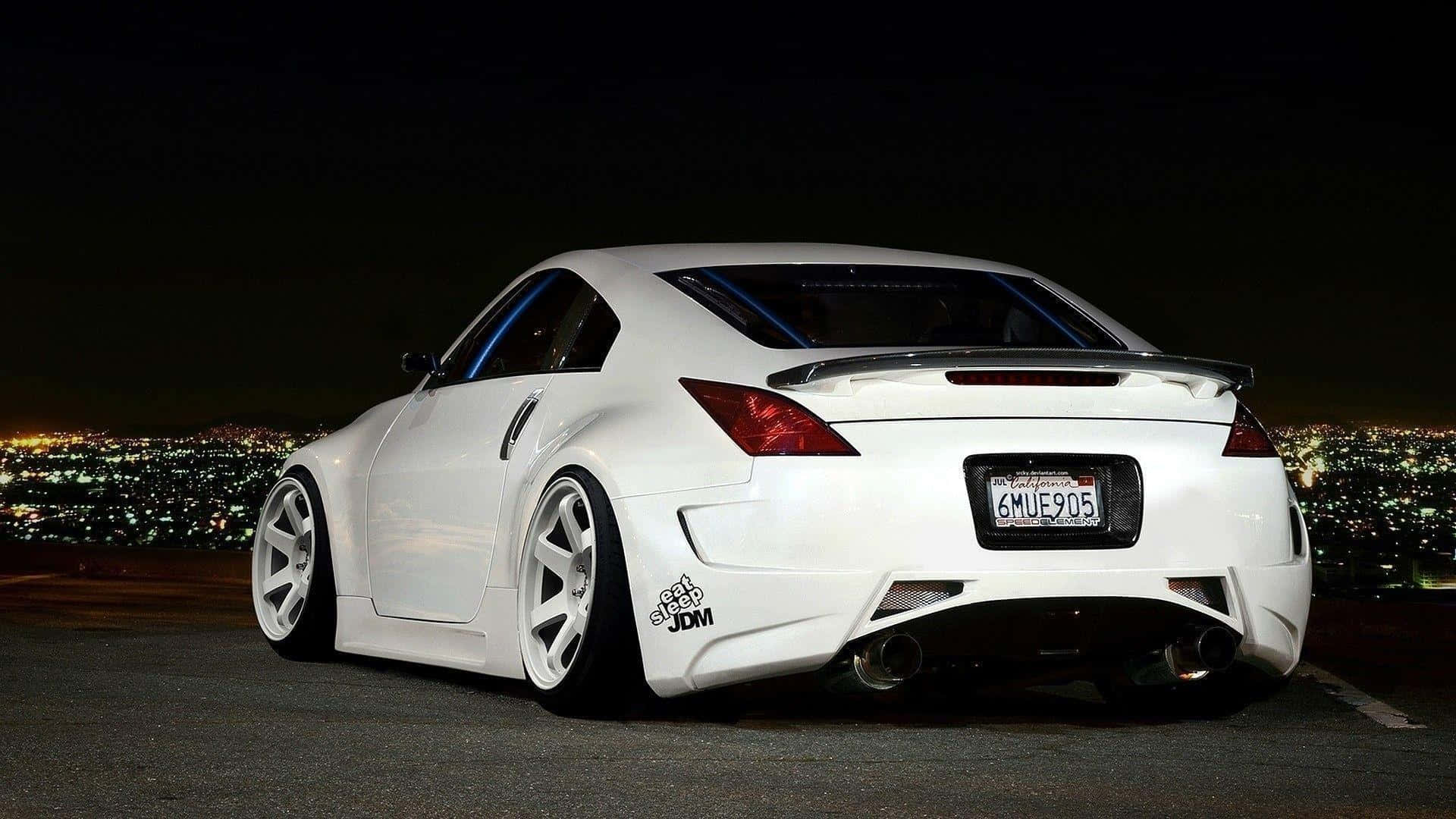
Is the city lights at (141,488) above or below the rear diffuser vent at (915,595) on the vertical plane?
below

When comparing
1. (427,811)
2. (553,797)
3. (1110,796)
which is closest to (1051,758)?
(1110,796)

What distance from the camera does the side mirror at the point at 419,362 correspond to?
7434mm

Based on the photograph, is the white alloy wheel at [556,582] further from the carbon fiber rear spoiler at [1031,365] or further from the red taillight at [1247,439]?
the red taillight at [1247,439]

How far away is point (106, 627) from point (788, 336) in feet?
15.1

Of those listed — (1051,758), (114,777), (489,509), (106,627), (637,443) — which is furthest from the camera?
(106,627)

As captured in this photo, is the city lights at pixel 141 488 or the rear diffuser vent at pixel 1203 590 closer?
the rear diffuser vent at pixel 1203 590

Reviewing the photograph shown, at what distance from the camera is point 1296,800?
4.64 metres

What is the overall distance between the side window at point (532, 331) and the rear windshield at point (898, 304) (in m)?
0.42

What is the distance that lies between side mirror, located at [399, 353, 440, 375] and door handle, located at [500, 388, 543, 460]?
103 centimetres

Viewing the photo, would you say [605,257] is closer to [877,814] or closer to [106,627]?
[877,814]

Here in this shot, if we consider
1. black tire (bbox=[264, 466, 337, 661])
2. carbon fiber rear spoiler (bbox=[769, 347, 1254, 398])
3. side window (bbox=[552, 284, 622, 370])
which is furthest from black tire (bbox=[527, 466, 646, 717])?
black tire (bbox=[264, 466, 337, 661])

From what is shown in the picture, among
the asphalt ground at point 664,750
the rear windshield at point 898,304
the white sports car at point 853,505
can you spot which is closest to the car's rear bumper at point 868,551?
→ the white sports car at point 853,505

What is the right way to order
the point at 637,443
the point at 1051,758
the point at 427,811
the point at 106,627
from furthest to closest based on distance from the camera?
the point at 106,627 < the point at 637,443 < the point at 1051,758 < the point at 427,811

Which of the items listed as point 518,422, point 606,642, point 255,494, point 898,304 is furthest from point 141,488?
point 606,642
